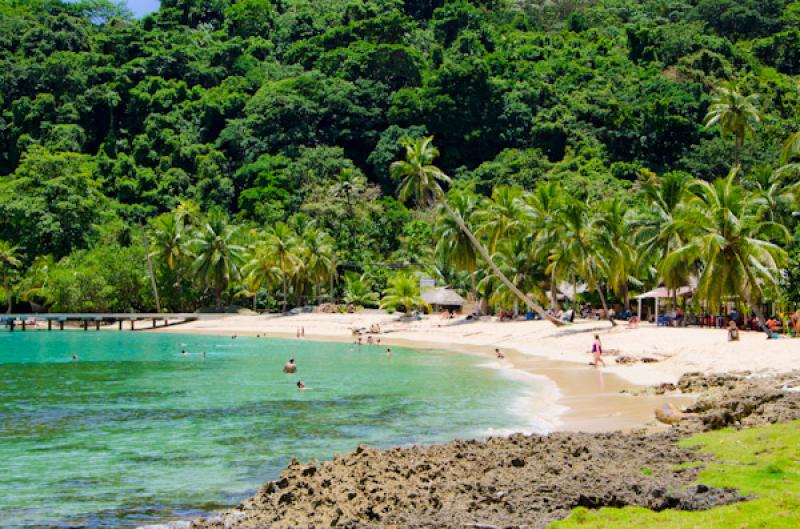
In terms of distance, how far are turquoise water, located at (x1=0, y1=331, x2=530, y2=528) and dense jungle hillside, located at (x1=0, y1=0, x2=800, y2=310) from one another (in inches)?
792

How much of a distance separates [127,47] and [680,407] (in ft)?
313

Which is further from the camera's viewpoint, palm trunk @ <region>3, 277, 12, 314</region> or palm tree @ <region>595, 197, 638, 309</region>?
palm trunk @ <region>3, 277, 12, 314</region>

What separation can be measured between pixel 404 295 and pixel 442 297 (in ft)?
8.48

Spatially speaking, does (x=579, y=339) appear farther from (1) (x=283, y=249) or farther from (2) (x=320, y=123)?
(2) (x=320, y=123)

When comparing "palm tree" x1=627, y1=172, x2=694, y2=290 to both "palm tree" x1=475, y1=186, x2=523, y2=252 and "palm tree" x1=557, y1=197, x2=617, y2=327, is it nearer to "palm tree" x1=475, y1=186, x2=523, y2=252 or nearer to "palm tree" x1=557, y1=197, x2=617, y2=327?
"palm tree" x1=557, y1=197, x2=617, y2=327

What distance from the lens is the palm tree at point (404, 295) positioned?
180 ft

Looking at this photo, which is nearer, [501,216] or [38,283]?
[501,216]

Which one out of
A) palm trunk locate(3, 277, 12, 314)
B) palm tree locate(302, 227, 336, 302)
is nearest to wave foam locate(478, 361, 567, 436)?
palm tree locate(302, 227, 336, 302)

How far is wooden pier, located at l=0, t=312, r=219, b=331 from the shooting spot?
62.6 meters

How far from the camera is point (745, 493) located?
865cm

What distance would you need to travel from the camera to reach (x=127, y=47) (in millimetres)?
99625

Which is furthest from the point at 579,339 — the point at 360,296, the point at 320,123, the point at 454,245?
the point at 320,123

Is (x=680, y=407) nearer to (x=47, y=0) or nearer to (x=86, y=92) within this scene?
(x=86, y=92)

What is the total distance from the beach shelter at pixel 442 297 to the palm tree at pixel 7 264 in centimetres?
3381
